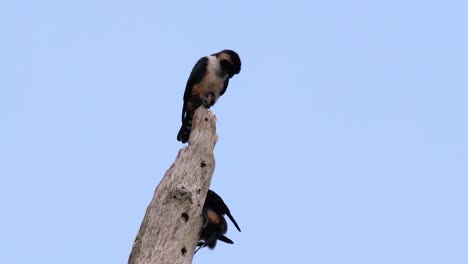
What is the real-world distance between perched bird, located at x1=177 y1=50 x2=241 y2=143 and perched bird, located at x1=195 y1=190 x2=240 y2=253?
3184mm

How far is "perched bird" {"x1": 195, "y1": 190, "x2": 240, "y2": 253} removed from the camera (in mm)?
6504

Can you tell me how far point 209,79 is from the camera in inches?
391

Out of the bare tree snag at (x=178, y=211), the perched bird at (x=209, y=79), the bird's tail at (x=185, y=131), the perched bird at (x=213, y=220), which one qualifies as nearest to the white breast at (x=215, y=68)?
→ the perched bird at (x=209, y=79)

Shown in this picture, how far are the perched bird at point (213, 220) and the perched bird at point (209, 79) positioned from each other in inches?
125

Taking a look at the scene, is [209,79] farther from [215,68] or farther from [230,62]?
[230,62]

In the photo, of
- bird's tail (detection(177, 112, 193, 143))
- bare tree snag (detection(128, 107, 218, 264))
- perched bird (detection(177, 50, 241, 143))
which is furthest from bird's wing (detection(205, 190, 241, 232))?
perched bird (detection(177, 50, 241, 143))

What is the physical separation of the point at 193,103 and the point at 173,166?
3971 mm

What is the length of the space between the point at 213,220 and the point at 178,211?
837 mm

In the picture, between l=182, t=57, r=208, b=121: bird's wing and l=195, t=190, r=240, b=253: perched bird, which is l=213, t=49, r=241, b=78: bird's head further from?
l=195, t=190, r=240, b=253: perched bird

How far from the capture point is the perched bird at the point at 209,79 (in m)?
9.96

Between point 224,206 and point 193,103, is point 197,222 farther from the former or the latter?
point 193,103

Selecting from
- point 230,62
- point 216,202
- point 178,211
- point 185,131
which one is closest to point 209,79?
point 230,62

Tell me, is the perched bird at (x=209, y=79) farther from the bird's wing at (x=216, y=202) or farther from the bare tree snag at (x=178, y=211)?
the bare tree snag at (x=178, y=211)

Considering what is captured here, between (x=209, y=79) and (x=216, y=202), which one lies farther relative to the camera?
(x=209, y=79)
